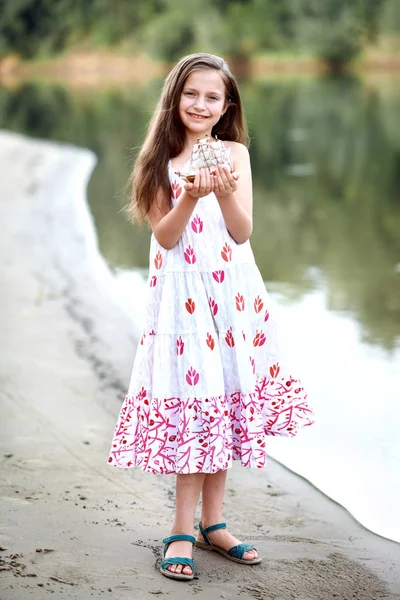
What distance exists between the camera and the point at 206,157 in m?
2.95

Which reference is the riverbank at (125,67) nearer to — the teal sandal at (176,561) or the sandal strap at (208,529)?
the sandal strap at (208,529)

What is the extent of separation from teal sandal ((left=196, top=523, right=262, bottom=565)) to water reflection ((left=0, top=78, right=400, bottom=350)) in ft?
7.80

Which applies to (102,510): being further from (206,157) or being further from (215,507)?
(206,157)

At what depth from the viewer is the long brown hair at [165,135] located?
311 cm

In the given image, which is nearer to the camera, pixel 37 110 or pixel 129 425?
pixel 129 425

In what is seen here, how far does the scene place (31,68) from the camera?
6219 centimetres

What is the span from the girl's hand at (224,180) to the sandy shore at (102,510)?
3.68ft

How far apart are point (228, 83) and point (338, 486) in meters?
1.65

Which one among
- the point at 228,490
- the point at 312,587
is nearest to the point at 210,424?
the point at 312,587

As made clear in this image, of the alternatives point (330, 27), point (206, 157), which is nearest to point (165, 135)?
point (206, 157)

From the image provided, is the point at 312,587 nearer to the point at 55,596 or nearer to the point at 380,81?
the point at 55,596

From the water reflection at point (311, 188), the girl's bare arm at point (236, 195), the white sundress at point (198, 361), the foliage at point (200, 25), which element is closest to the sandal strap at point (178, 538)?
the white sundress at point (198, 361)

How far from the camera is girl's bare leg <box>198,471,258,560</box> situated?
125 inches

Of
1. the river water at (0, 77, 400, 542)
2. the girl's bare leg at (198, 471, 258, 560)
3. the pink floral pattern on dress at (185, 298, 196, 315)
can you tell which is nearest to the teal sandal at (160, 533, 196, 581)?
the girl's bare leg at (198, 471, 258, 560)
